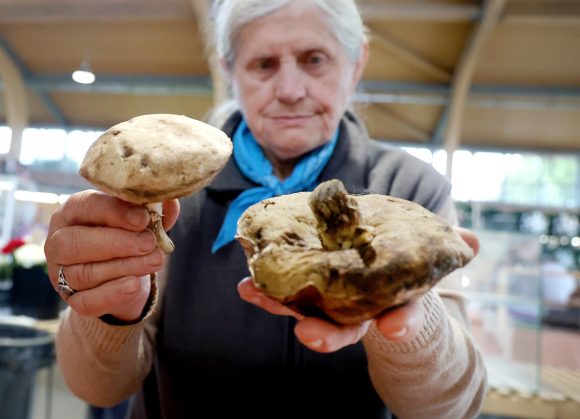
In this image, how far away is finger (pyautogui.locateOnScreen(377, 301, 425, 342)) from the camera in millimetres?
635

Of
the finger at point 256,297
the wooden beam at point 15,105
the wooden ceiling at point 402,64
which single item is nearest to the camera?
the finger at point 256,297

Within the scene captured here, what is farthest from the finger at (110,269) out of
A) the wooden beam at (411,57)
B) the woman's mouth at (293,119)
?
the wooden beam at (411,57)

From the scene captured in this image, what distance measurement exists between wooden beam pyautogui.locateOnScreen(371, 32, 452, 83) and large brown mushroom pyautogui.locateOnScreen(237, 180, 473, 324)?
25.4ft

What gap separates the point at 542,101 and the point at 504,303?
8.17 meters

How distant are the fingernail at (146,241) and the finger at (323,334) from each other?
0.27 meters

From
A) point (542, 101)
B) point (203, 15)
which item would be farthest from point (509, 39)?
point (203, 15)

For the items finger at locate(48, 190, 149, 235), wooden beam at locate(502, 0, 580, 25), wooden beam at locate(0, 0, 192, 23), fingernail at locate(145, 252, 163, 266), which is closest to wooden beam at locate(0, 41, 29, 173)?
wooden beam at locate(0, 0, 192, 23)

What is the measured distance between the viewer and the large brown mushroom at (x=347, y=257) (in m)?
0.61

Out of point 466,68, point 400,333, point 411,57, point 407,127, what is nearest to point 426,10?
point 411,57

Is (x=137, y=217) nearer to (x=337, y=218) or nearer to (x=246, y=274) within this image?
(x=337, y=218)

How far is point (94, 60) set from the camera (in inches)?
372

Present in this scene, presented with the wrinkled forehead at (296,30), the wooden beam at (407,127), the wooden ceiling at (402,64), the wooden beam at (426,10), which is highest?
the wooden beam at (426,10)

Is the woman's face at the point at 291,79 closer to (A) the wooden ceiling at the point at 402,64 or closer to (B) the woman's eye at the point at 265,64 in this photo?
(B) the woman's eye at the point at 265,64

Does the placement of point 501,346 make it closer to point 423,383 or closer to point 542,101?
point 423,383
